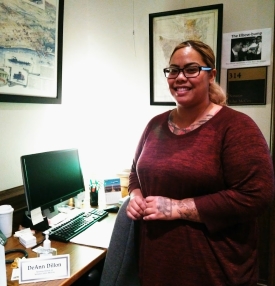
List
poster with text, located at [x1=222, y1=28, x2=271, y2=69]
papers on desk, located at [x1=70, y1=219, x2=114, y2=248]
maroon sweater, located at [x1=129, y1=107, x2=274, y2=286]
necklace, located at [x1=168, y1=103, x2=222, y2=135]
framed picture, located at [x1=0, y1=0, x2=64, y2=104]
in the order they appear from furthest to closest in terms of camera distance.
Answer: poster with text, located at [x1=222, y1=28, x2=271, y2=69] → framed picture, located at [x1=0, y1=0, x2=64, y2=104] → papers on desk, located at [x1=70, y1=219, x2=114, y2=248] → necklace, located at [x1=168, y1=103, x2=222, y2=135] → maroon sweater, located at [x1=129, y1=107, x2=274, y2=286]

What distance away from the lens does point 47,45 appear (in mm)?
1817

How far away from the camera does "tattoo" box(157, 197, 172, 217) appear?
99 centimetres

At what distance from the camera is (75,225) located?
60.0 inches

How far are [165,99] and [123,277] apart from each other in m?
1.38

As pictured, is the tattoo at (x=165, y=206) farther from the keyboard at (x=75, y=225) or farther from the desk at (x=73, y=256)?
the keyboard at (x=75, y=225)

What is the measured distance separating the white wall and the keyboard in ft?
1.75

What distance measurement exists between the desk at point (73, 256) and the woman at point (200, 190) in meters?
0.23

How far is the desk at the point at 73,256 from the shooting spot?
1.07m

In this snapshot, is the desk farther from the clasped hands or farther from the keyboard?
the clasped hands

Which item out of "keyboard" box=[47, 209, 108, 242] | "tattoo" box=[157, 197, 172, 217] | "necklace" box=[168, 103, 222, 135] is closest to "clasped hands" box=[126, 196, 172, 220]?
"tattoo" box=[157, 197, 172, 217]

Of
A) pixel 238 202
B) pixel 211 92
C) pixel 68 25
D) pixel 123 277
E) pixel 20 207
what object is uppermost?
pixel 68 25

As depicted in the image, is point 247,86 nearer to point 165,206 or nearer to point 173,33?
point 173,33

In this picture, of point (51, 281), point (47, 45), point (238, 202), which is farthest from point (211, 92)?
point (47, 45)

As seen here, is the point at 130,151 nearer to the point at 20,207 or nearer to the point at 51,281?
Answer: the point at 20,207
